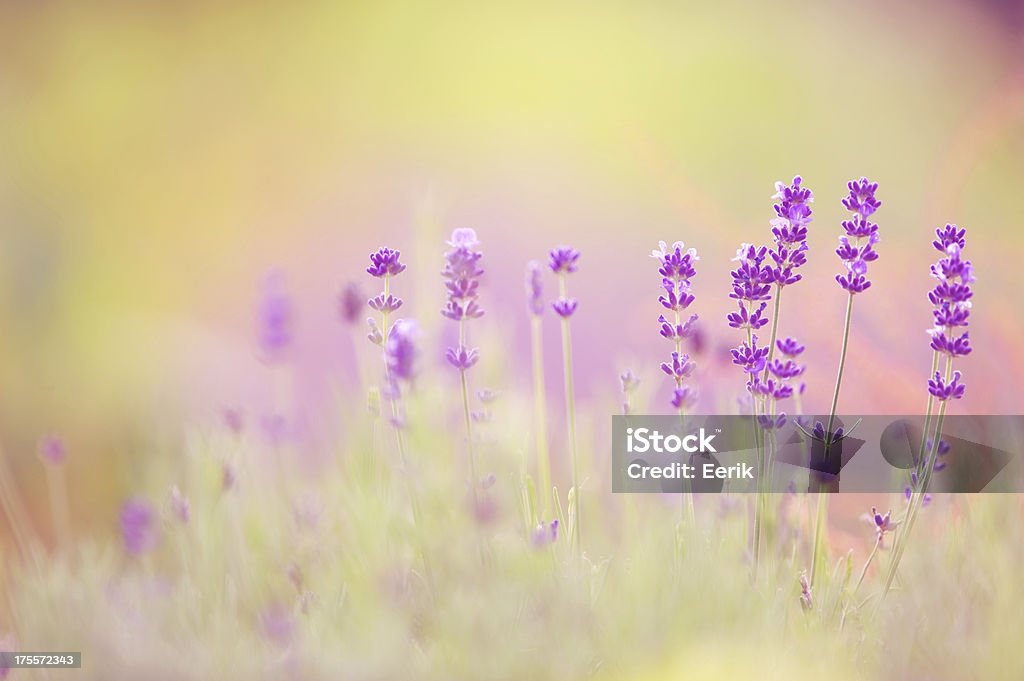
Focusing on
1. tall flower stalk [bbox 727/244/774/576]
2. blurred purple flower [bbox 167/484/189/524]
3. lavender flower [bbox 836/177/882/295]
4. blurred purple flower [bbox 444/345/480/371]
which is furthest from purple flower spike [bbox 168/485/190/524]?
lavender flower [bbox 836/177/882/295]

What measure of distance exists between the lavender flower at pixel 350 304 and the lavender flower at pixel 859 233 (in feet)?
1.83

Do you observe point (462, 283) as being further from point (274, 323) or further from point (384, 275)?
point (274, 323)

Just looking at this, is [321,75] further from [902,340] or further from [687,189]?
[902,340]

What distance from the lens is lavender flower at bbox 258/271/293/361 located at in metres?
1.12

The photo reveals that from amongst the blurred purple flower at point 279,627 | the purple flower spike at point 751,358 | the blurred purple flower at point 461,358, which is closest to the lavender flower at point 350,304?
the blurred purple flower at point 461,358

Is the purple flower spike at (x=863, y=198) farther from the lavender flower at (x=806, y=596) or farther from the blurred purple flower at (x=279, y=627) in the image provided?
the blurred purple flower at (x=279, y=627)

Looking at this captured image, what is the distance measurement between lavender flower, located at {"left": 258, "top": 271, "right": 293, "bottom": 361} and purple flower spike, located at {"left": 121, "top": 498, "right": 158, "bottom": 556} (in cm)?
26

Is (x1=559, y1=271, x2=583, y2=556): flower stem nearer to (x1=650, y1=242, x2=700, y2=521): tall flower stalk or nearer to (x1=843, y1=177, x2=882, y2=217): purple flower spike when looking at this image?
(x1=650, y1=242, x2=700, y2=521): tall flower stalk

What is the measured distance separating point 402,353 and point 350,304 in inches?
5.4

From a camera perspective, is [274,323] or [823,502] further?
[274,323]

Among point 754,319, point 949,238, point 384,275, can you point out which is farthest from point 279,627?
point 949,238

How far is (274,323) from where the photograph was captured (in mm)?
1154

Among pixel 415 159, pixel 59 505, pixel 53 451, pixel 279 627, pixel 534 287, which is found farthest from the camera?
pixel 415 159

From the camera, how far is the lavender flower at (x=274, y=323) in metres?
1.12
